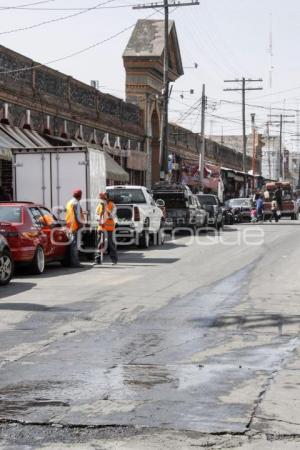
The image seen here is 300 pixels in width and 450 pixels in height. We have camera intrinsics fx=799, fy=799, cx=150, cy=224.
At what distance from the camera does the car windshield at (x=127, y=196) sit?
85.6ft

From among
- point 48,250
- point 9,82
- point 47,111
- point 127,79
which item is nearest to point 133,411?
point 48,250

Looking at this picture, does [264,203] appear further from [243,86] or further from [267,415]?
[267,415]

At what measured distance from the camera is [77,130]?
36875 mm

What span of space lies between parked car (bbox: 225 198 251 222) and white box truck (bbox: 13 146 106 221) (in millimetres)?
25926

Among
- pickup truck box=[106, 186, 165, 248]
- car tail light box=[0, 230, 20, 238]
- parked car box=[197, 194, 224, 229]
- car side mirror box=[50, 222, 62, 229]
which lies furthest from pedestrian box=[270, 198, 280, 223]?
car tail light box=[0, 230, 20, 238]

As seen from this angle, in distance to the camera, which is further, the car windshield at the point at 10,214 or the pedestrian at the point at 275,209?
the pedestrian at the point at 275,209

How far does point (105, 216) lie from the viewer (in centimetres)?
1955

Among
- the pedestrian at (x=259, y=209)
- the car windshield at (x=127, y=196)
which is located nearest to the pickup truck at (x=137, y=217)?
the car windshield at (x=127, y=196)

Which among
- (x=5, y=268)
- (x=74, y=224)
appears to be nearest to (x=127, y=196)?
(x=74, y=224)

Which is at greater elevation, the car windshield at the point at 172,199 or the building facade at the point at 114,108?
the building facade at the point at 114,108

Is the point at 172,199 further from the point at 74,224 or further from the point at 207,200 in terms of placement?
the point at 74,224

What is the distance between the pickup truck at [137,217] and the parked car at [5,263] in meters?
9.58

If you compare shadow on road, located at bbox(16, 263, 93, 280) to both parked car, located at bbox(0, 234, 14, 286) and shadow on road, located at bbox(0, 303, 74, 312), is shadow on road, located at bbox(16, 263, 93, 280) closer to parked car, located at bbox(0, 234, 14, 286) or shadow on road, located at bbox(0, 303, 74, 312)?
parked car, located at bbox(0, 234, 14, 286)

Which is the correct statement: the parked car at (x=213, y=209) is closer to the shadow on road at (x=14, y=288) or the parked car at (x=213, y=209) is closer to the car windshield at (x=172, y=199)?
the car windshield at (x=172, y=199)
